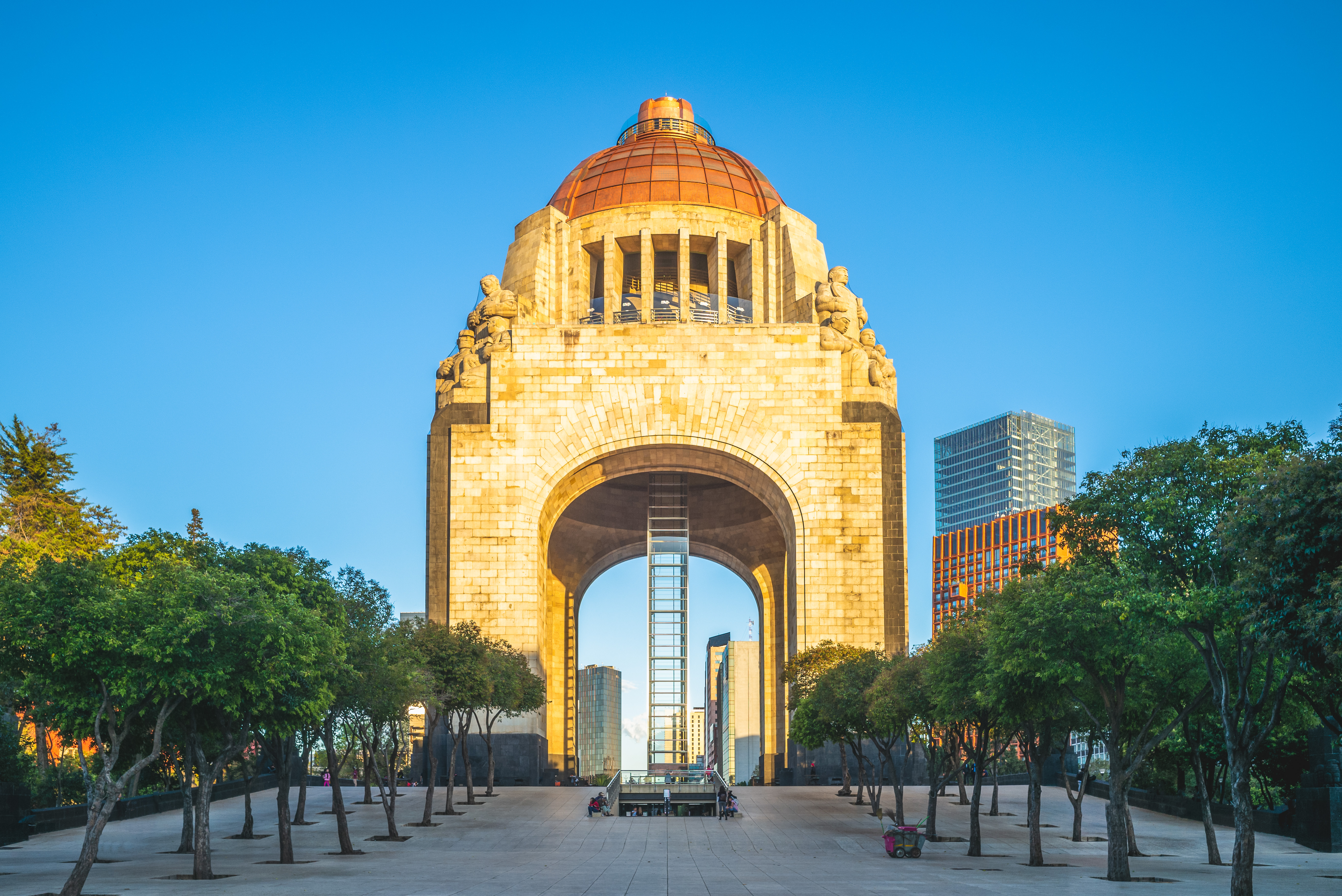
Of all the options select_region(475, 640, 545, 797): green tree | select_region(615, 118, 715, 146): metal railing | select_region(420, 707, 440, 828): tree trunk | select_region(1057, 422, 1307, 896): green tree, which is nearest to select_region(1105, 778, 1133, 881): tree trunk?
select_region(1057, 422, 1307, 896): green tree

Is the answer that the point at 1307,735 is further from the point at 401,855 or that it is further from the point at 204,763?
the point at 204,763

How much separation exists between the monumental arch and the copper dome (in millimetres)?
1376

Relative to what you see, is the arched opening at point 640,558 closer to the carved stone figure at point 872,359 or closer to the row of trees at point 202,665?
the carved stone figure at point 872,359

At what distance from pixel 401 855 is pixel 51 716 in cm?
887

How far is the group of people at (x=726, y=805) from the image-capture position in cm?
3622

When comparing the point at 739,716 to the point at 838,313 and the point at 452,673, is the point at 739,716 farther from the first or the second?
the point at 452,673

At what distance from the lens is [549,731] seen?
185ft

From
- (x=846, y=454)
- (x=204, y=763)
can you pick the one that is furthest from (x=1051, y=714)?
(x=846, y=454)

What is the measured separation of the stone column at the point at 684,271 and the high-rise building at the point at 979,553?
95.9 meters

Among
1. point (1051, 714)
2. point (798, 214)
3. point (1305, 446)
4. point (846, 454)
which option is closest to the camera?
point (1305, 446)

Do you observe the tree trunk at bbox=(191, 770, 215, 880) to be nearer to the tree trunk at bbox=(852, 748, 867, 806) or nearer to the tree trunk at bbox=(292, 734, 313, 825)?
the tree trunk at bbox=(292, 734, 313, 825)

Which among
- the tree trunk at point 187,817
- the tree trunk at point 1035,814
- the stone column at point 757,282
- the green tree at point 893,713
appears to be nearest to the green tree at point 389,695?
the tree trunk at point 187,817

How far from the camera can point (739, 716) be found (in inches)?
4146

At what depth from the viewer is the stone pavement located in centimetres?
2145
